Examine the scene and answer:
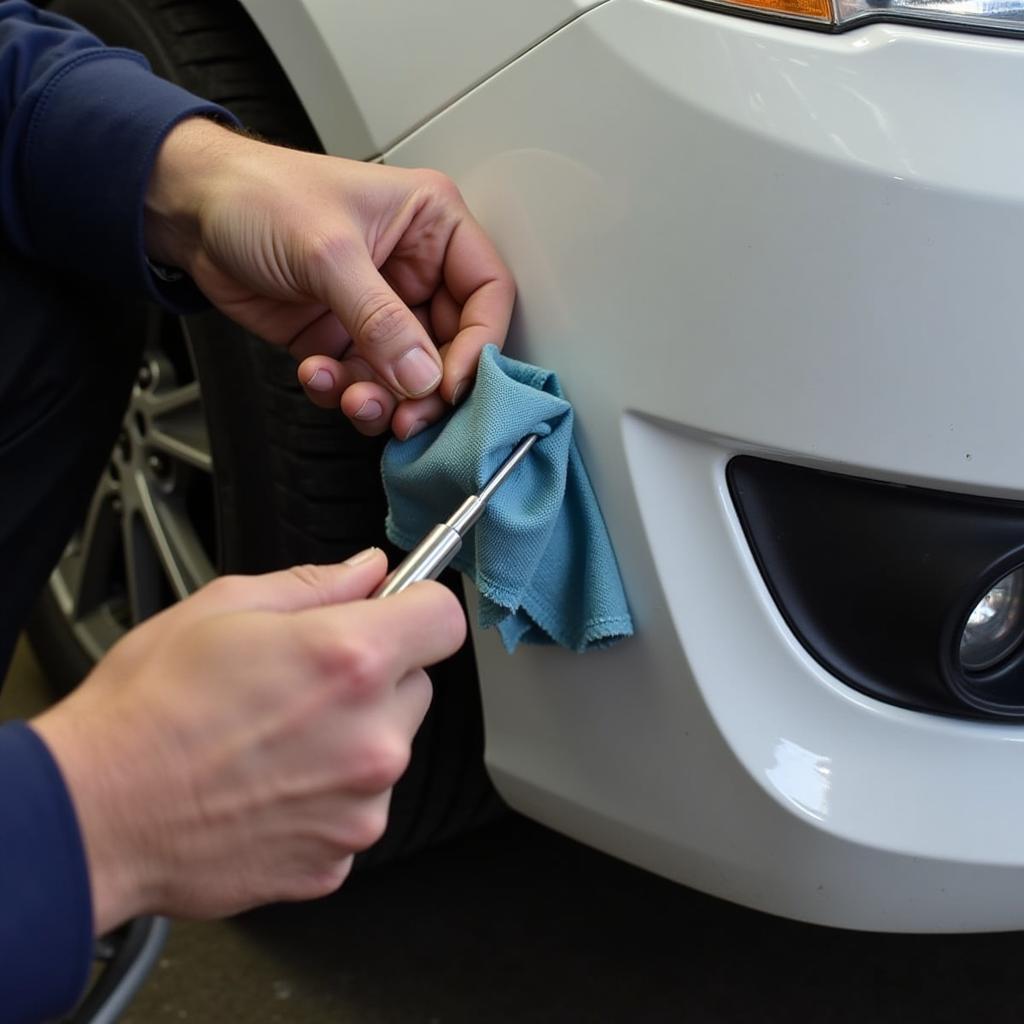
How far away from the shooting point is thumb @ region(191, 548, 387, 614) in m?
0.60

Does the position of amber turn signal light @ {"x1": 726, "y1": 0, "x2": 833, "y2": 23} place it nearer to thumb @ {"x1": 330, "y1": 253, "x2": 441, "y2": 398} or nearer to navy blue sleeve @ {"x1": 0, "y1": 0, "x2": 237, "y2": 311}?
thumb @ {"x1": 330, "y1": 253, "x2": 441, "y2": 398}

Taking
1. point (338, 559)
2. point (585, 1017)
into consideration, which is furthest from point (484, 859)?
point (338, 559)

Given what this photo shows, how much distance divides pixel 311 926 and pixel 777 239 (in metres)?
0.96

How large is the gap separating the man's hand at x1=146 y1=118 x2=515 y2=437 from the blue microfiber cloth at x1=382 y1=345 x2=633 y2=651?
0.12 ft

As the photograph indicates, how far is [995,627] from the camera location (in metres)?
0.85

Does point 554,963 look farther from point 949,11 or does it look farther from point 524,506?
point 949,11

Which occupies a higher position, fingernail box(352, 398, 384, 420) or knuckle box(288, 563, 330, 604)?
knuckle box(288, 563, 330, 604)

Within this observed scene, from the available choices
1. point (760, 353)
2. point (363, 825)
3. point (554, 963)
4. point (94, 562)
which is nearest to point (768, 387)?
point (760, 353)

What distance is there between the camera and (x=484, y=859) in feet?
4.84

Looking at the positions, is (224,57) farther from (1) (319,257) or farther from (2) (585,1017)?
(2) (585,1017)

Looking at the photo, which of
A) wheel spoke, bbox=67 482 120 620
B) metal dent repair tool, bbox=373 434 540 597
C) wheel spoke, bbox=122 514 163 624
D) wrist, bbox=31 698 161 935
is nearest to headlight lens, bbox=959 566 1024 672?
metal dent repair tool, bbox=373 434 540 597

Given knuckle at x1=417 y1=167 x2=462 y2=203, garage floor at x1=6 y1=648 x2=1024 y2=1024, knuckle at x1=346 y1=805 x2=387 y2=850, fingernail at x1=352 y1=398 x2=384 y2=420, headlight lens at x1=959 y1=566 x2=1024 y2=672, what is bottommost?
garage floor at x1=6 y1=648 x2=1024 y2=1024

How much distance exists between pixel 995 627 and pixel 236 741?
0.54 metres

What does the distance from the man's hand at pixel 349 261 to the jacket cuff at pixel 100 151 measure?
18mm
